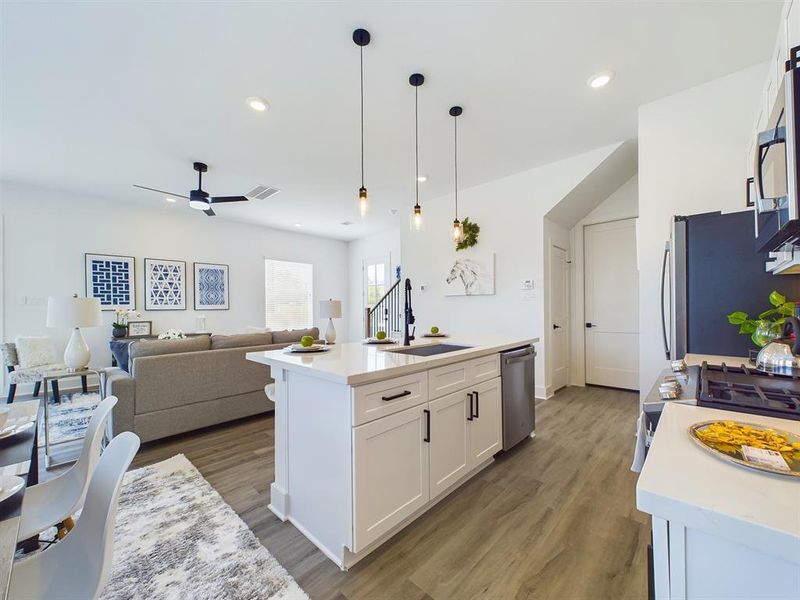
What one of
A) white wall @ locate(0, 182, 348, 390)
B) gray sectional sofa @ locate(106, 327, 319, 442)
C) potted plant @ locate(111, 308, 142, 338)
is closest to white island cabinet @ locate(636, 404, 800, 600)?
gray sectional sofa @ locate(106, 327, 319, 442)

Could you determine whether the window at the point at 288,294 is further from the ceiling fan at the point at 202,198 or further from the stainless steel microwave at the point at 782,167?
the stainless steel microwave at the point at 782,167

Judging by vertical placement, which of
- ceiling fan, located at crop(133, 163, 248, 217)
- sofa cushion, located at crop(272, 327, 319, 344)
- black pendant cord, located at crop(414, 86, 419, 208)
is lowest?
sofa cushion, located at crop(272, 327, 319, 344)

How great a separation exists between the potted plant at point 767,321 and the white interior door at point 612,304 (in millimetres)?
2835

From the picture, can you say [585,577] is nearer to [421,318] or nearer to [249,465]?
[249,465]

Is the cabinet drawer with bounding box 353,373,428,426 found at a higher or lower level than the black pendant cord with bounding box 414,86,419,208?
lower

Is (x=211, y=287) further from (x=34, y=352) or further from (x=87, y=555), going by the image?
(x=87, y=555)

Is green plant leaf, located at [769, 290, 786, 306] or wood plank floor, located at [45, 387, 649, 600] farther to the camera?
green plant leaf, located at [769, 290, 786, 306]

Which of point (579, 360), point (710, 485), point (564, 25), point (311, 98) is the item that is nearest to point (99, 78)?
point (311, 98)

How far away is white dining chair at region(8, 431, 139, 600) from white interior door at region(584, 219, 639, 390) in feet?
17.0

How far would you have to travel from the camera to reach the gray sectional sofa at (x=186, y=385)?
9.22ft

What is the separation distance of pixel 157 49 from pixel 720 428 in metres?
3.44

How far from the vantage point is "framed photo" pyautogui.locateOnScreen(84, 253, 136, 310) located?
504 cm

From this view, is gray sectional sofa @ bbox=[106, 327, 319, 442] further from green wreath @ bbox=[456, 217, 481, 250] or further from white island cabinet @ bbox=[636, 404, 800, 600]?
white island cabinet @ bbox=[636, 404, 800, 600]

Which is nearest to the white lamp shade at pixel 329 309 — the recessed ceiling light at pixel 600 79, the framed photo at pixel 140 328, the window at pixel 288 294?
the recessed ceiling light at pixel 600 79
